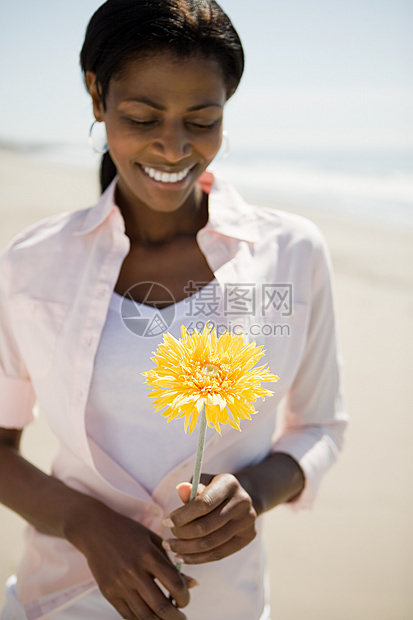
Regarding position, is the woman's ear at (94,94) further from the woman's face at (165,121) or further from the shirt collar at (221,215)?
the shirt collar at (221,215)

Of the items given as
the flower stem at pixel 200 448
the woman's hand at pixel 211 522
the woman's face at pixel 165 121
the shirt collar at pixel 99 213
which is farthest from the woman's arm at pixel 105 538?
the woman's face at pixel 165 121

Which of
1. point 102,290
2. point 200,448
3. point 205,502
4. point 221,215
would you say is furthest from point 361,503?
point 200,448

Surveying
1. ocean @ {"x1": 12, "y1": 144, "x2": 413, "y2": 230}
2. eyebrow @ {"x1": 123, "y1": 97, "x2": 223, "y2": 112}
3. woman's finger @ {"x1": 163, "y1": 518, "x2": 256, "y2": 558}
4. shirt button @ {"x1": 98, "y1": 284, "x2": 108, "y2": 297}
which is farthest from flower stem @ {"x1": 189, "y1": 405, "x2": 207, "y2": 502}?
ocean @ {"x1": 12, "y1": 144, "x2": 413, "y2": 230}

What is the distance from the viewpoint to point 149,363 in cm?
147

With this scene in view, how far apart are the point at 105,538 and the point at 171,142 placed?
94 cm

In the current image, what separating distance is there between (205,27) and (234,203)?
0.49m

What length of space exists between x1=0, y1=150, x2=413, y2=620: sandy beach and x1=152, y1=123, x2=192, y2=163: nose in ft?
7.73

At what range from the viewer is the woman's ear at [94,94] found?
1.56 m

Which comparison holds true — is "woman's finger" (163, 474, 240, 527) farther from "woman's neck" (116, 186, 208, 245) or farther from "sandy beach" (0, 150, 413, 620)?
"sandy beach" (0, 150, 413, 620)

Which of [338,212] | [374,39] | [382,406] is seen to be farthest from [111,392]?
[374,39]

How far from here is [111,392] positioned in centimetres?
150

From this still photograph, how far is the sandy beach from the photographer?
2928 millimetres

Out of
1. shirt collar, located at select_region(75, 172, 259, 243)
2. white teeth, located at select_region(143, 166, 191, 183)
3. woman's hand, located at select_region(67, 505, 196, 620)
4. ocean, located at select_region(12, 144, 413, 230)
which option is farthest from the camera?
ocean, located at select_region(12, 144, 413, 230)

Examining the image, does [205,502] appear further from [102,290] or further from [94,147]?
[94,147]
